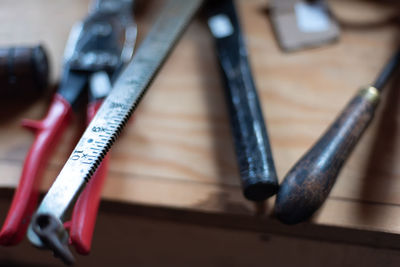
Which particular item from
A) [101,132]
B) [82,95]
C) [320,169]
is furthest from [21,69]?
[320,169]

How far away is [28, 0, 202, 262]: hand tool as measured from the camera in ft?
0.77

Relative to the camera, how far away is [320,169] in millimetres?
323

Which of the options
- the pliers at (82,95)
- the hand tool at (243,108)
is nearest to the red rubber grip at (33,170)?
the pliers at (82,95)

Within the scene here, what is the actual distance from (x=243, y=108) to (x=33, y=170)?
20cm

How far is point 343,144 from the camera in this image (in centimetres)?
34

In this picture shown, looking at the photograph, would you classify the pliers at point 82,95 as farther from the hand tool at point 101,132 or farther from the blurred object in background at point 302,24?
the blurred object in background at point 302,24

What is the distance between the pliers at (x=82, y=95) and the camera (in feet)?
1.04

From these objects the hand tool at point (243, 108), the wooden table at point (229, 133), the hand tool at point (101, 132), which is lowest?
the wooden table at point (229, 133)

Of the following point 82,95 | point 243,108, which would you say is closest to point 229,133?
point 243,108

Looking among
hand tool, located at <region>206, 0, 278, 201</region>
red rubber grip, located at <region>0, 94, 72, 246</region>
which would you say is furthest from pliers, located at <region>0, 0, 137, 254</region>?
hand tool, located at <region>206, 0, 278, 201</region>

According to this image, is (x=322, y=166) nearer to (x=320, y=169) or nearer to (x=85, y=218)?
(x=320, y=169)

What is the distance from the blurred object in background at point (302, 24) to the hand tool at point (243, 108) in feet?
0.21

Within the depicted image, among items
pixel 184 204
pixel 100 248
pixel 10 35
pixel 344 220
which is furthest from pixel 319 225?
pixel 10 35

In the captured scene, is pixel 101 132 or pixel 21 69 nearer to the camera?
pixel 101 132
